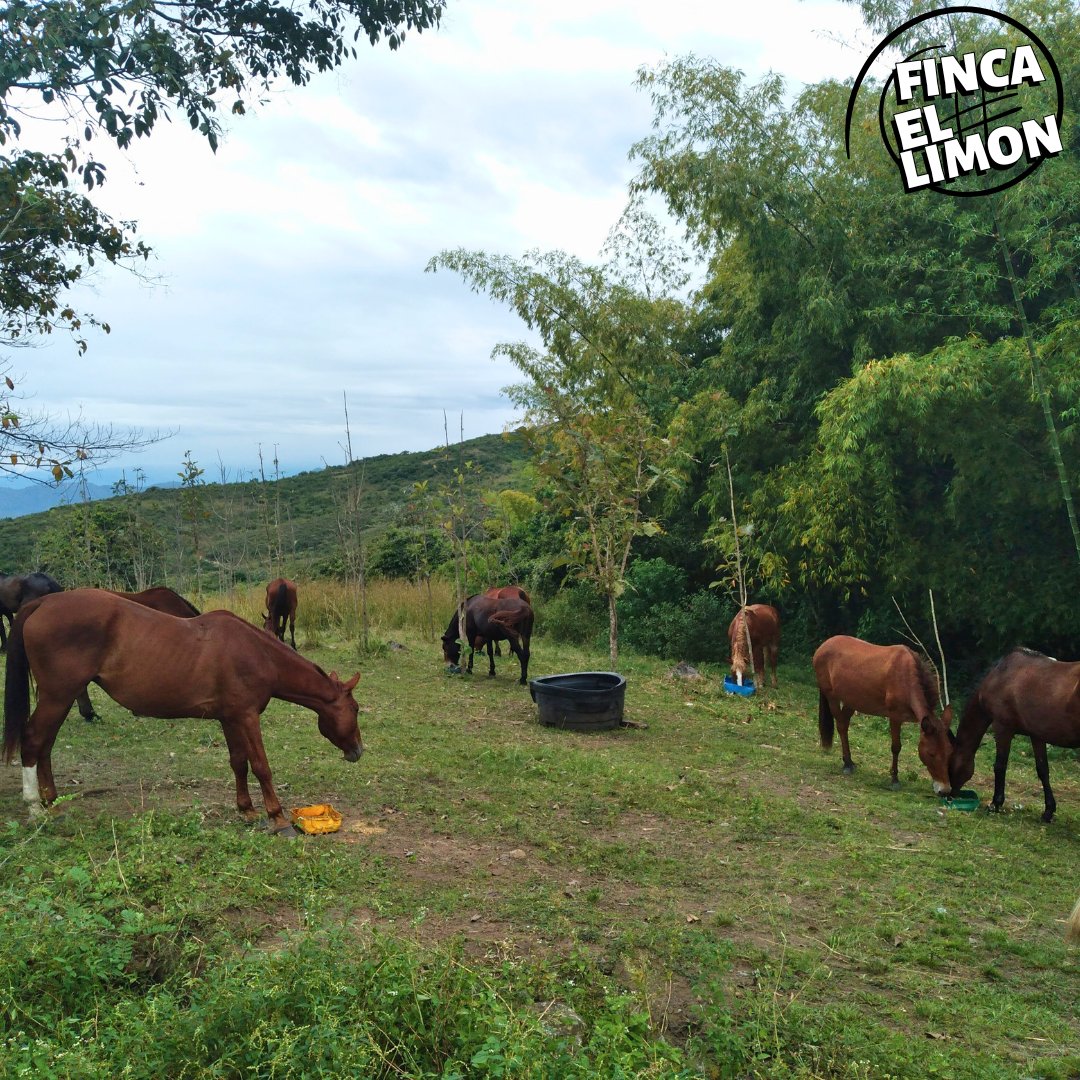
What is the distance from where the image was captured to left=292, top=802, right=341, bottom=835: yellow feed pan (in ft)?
17.1

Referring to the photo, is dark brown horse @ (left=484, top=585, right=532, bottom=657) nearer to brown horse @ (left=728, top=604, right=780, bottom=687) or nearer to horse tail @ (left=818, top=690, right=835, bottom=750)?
brown horse @ (left=728, top=604, right=780, bottom=687)

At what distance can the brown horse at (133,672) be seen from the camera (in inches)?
200

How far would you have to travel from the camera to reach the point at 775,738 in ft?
29.8

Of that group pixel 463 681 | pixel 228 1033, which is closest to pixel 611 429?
pixel 463 681

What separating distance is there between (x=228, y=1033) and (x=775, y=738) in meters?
7.11

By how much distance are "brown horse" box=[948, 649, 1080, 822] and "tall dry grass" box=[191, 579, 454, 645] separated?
934 centimetres

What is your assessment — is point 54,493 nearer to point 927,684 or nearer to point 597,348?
point 927,684

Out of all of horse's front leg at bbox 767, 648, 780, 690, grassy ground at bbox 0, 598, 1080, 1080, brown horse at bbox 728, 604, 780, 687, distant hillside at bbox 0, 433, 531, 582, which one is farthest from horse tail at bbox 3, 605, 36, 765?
horse's front leg at bbox 767, 648, 780, 690

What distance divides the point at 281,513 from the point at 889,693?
1321 inches

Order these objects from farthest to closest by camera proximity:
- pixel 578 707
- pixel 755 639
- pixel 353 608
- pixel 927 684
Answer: pixel 353 608 → pixel 755 639 → pixel 578 707 → pixel 927 684

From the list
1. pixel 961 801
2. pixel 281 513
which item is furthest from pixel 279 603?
pixel 281 513

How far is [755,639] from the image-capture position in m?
12.2

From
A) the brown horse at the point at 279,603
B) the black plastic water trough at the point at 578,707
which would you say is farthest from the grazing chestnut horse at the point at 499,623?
the brown horse at the point at 279,603

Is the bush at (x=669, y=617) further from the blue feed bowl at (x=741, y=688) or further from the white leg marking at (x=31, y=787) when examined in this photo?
the white leg marking at (x=31, y=787)
